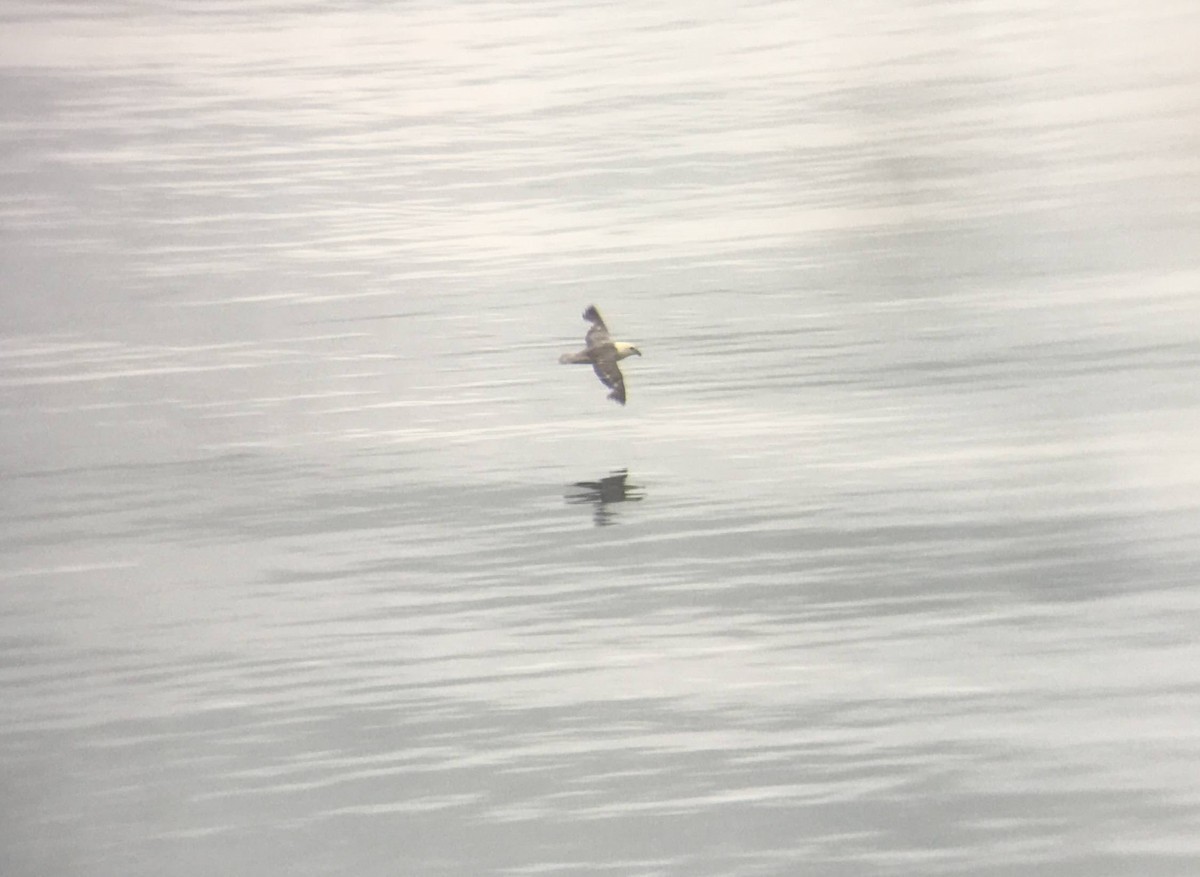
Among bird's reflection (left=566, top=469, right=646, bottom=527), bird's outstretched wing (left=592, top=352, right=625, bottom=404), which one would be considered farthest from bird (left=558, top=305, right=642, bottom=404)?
bird's reflection (left=566, top=469, right=646, bottom=527)

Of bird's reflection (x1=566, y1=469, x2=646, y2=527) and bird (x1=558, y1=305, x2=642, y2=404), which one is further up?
bird (x1=558, y1=305, x2=642, y2=404)

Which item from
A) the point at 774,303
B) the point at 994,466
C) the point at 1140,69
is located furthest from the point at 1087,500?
the point at 1140,69

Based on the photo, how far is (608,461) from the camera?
21203mm

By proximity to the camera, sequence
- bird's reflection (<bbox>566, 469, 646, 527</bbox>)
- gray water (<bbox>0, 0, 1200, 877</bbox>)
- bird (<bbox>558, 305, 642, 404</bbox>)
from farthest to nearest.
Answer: bird's reflection (<bbox>566, 469, 646, 527</bbox>) < bird (<bbox>558, 305, 642, 404</bbox>) < gray water (<bbox>0, 0, 1200, 877</bbox>)

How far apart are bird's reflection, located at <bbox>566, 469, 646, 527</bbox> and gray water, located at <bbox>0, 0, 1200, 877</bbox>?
Answer: 0.06m

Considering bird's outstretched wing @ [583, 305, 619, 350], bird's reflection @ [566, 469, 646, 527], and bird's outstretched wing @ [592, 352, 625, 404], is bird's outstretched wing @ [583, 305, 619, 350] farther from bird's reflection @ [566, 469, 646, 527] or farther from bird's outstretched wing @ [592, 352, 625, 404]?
bird's reflection @ [566, 469, 646, 527]

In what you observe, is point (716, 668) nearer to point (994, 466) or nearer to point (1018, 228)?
point (994, 466)

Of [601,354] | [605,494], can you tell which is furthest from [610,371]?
[605,494]

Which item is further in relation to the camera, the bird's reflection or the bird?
the bird's reflection

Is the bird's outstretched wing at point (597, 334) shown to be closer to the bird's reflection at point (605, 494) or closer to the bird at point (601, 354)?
the bird at point (601, 354)

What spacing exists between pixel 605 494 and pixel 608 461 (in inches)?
41.3

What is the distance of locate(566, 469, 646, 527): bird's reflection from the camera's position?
1962cm

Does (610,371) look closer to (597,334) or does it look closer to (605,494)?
(597,334)

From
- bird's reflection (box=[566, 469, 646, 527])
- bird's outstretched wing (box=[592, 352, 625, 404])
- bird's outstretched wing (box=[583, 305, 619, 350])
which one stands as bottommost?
bird's reflection (box=[566, 469, 646, 527])
